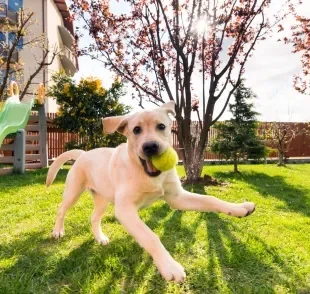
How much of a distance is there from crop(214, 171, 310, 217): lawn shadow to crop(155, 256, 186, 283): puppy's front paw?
4.07 metres

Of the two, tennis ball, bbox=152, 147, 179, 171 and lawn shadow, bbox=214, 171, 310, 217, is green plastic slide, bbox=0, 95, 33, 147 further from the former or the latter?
tennis ball, bbox=152, 147, 179, 171

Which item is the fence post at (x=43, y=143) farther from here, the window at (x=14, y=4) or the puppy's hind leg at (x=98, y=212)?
the window at (x=14, y=4)

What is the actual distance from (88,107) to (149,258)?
8635mm

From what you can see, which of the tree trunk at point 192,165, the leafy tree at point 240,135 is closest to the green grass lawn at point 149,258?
the tree trunk at point 192,165

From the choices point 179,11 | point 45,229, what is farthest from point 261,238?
point 179,11

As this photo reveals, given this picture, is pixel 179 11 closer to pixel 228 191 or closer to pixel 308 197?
pixel 228 191

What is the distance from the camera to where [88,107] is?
1120 cm

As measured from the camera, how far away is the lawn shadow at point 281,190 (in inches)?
244

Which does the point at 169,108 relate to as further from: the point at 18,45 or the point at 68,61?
the point at 68,61

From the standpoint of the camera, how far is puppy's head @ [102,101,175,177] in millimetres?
2549

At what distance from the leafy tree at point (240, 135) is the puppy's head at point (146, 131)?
28.0 ft

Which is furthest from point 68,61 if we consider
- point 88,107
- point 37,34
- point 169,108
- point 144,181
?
point 144,181

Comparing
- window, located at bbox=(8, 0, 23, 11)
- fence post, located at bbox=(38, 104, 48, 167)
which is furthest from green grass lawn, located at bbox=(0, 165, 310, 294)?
window, located at bbox=(8, 0, 23, 11)

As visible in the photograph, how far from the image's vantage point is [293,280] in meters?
2.80
